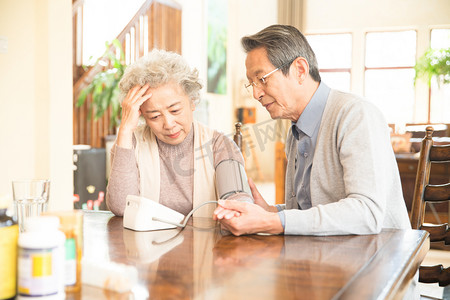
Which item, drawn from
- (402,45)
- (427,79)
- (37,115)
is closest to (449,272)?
(37,115)

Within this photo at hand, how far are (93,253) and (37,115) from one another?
2714 mm

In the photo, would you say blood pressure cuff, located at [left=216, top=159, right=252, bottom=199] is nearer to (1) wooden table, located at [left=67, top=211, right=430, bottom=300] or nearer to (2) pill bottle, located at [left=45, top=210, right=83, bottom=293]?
(1) wooden table, located at [left=67, top=211, right=430, bottom=300]

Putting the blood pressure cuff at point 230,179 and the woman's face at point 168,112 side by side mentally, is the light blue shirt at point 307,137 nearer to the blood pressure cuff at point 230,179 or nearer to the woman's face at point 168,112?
the blood pressure cuff at point 230,179

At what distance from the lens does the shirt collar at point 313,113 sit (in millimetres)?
1585

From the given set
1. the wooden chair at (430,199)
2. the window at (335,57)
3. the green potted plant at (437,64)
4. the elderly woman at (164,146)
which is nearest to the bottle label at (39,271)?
the elderly woman at (164,146)

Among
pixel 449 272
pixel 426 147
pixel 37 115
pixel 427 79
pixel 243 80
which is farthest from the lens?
pixel 243 80

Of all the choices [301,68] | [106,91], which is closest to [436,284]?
[301,68]

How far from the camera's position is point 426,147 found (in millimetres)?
1763

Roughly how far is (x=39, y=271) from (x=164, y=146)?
1.15 metres

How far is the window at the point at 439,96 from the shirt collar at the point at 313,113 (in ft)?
28.0

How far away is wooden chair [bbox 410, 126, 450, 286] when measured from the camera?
1638 millimetres

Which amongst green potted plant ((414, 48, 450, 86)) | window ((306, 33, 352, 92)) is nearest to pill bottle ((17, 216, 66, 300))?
green potted plant ((414, 48, 450, 86))

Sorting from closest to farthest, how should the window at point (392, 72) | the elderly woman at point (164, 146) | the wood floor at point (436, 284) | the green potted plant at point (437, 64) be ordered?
the elderly woman at point (164, 146), the wood floor at point (436, 284), the green potted plant at point (437, 64), the window at point (392, 72)

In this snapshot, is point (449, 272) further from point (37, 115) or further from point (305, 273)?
point (37, 115)
